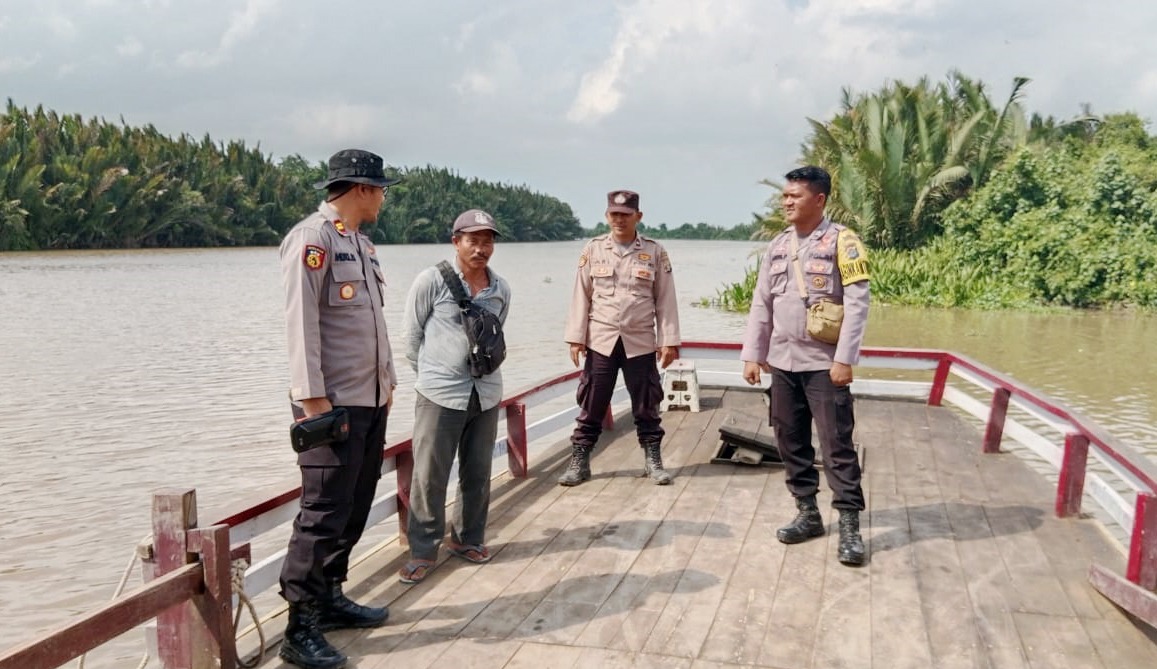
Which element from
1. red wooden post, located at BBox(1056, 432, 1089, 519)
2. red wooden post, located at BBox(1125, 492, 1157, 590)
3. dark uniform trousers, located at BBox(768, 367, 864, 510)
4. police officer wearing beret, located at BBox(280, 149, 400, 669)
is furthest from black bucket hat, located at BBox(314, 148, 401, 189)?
red wooden post, located at BBox(1056, 432, 1089, 519)

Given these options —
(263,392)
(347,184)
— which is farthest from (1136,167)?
(347,184)

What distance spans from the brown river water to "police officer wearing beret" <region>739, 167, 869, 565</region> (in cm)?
373

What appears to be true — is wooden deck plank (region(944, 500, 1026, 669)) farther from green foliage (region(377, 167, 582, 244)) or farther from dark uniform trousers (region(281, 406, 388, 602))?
green foliage (region(377, 167, 582, 244))

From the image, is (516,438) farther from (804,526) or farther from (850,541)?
(850,541)

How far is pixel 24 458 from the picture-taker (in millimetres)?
9219

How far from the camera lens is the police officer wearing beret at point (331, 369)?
309 centimetres

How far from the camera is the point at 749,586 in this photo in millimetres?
3883

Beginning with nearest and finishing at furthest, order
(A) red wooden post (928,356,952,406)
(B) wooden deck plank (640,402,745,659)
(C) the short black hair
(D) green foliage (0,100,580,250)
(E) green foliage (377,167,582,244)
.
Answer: (B) wooden deck plank (640,402,745,659) → (C) the short black hair → (A) red wooden post (928,356,952,406) → (D) green foliage (0,100,580,250) → (E) green foliage (377,167,582,244)

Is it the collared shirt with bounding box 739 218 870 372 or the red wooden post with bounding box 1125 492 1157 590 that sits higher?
the collared shirt with bounding box 739 218 870 372

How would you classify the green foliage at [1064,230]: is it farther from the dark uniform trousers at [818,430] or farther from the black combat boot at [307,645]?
the black combat boot at [307,645]

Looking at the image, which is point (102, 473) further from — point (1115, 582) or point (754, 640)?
point (1115, 582)

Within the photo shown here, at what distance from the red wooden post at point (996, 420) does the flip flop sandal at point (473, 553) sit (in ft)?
12.4

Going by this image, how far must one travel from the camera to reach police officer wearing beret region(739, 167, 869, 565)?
4.18m

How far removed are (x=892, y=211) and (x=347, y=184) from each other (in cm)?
2663
